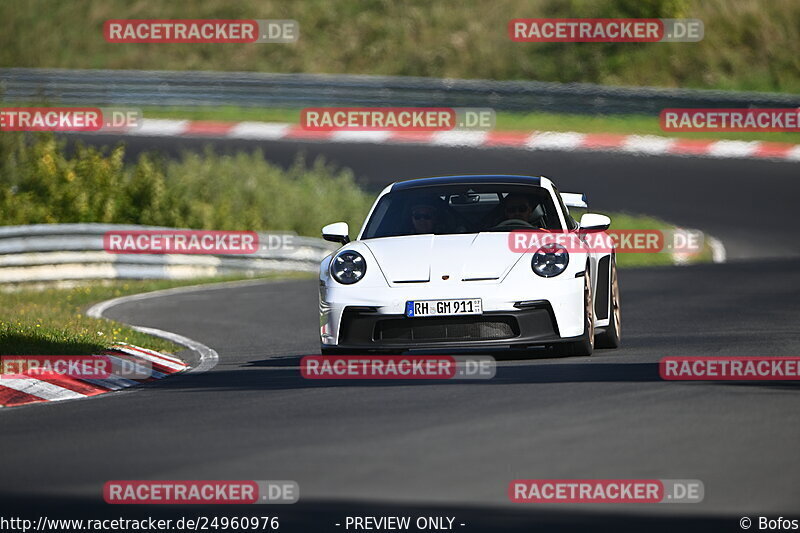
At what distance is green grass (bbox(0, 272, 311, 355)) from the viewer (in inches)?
458

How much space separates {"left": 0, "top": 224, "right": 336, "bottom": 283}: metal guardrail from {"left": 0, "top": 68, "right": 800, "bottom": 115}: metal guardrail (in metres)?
9.96

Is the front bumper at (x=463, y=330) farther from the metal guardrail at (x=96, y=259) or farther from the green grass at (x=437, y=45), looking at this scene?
the green grass at (x=437, y=45)

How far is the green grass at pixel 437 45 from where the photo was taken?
37000 mm

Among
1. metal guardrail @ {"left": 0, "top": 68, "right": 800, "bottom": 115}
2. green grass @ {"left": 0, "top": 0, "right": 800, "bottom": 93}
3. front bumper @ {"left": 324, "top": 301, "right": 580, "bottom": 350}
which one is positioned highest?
green grass @ {"left": 0, "top": 0, "right": 800, "bottom": 93}

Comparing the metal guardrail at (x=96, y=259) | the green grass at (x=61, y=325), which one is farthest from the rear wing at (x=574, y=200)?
the metal guardrail at (x=96, y=259)

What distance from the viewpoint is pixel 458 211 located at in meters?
11.4

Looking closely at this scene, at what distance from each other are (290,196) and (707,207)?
23.1 ft

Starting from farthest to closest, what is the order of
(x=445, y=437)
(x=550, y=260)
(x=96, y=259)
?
(x=96, y=259)
(x=550, y=260)
(x=445, y=437)

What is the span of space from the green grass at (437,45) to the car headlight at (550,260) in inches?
1001

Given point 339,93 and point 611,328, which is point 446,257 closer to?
point 611,328

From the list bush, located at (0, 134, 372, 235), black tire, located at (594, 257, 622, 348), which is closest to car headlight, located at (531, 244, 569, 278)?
black tire, located at (594, 257, 622, 348)

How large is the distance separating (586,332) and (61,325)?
16.7 ft

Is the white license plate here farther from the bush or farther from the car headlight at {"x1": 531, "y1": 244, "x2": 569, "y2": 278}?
the bush

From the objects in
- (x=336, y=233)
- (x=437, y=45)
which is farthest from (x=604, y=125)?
(x=336, y=233)
